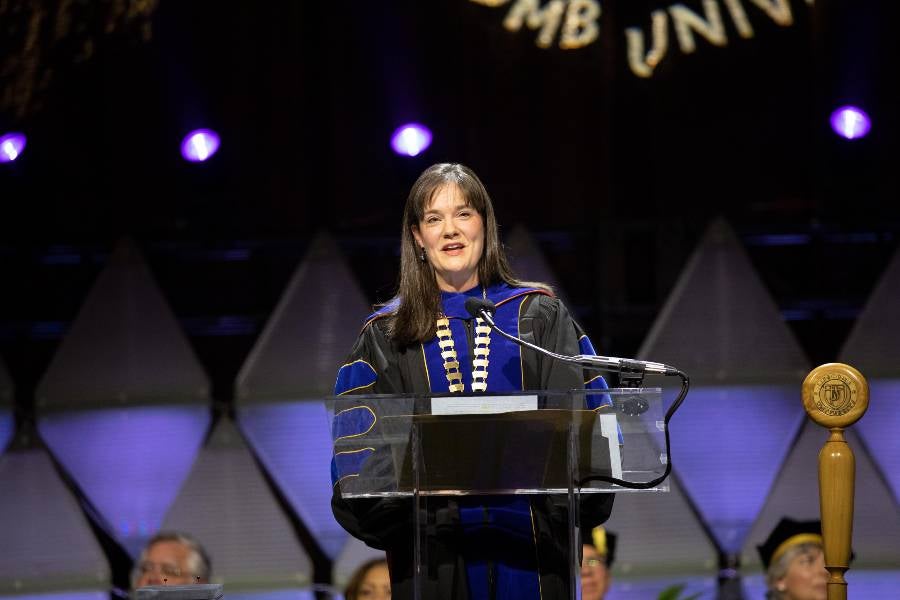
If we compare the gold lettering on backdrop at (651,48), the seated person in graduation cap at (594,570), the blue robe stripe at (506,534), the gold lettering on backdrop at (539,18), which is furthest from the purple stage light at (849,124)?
the blue robe stripe at (506,534)

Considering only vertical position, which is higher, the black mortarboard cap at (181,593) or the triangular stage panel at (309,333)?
the triangular stage panel at (309,333)

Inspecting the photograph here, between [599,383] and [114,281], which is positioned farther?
[114,281]

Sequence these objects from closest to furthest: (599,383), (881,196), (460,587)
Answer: (460,587) < (599,383) < (881,196)

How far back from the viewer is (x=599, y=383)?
2.70 m

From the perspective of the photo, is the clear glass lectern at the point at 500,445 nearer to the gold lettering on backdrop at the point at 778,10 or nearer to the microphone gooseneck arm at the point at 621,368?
the microphone gooseneck arm at the point at 621,368

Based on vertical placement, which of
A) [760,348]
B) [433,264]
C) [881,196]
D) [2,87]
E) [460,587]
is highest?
[2,87]

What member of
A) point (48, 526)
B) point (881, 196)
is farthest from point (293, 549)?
point (881, 196)

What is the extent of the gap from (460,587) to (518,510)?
0.18 metres

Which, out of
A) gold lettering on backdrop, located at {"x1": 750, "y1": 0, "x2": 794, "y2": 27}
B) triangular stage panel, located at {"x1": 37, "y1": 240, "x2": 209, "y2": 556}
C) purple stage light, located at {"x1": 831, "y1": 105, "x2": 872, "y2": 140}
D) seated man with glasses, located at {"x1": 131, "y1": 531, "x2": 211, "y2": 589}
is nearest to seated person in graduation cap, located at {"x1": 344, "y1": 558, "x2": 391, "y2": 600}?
seated man with glasses, located at {"x1": 131, "y1": 531, "x2": 211, "y2": 589}

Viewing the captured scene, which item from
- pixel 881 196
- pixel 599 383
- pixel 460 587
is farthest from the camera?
pixel 881 196

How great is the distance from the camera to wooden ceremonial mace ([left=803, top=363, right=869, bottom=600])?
2.62 m

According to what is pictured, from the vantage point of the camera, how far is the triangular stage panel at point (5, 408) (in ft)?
17.4

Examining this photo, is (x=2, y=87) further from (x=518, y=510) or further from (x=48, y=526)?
(x=518, y=510)

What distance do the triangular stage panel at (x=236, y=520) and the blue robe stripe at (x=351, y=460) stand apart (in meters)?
2.93
